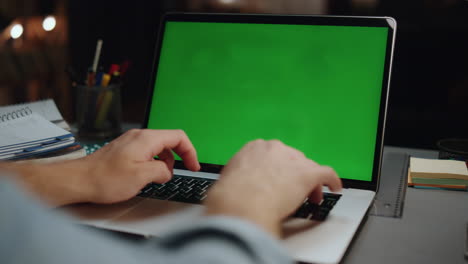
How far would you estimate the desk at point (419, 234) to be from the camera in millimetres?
624

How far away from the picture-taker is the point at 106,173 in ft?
2.32

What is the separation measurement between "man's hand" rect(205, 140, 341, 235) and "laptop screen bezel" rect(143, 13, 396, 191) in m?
0.18

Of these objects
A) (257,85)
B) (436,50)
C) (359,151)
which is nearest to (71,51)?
(257,85)

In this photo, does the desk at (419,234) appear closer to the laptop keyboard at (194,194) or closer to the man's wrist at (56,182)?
the laptop keyboard at (194,194)

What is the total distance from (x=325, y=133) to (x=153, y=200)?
1.12 ft

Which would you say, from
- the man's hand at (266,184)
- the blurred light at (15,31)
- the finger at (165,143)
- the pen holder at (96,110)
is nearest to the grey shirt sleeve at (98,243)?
the man's hand at (266,184)

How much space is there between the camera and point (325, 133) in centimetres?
89

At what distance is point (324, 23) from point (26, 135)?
61cm

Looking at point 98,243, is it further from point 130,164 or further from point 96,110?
point 96,110

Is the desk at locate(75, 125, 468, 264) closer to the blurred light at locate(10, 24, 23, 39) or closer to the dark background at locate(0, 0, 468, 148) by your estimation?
the dark background at locate(0, 0, 468, 148)

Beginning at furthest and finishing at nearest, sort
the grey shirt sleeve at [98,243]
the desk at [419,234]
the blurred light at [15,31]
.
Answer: the blurred light at [15,31] < the desk at [419,234] < the grey shirt sleeve at [98,243]

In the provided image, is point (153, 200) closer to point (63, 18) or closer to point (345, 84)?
point (345, 84)

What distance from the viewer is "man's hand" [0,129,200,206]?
2.22ft

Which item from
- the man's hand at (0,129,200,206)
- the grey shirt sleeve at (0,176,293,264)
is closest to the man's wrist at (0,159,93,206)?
the man's hand at (0,129,200,206)
